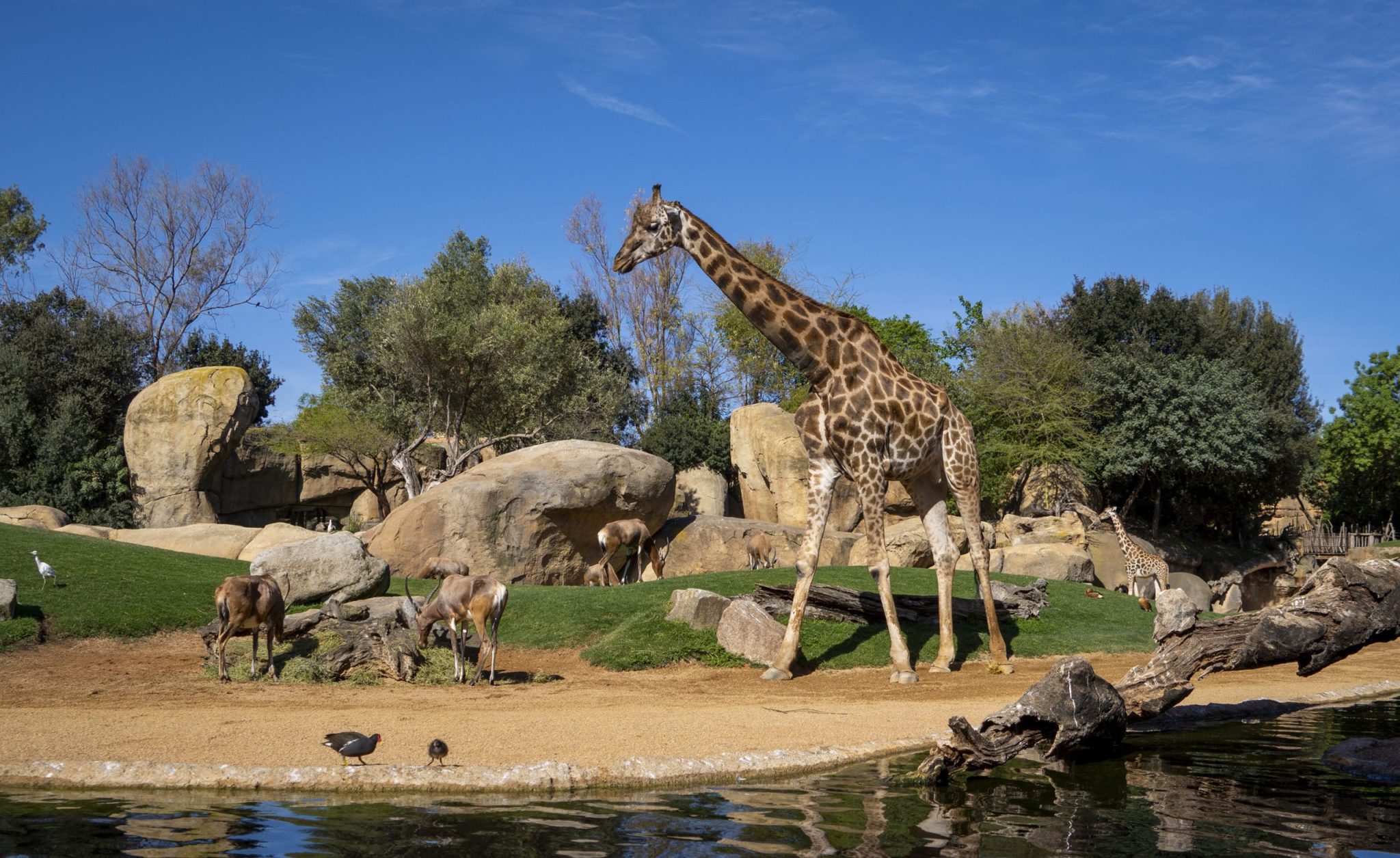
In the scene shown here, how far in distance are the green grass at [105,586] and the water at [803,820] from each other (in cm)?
892

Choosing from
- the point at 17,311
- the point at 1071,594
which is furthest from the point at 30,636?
the point at 17,311

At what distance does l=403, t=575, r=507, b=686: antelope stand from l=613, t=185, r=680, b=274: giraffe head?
4.10 m

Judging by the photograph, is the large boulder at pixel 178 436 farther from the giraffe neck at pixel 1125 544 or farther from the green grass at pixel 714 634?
the giraffe neck at pixel 1125 544

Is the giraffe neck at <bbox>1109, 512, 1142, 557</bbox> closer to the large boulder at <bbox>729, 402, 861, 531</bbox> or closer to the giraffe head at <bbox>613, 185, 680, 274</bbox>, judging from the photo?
the large boulder at <bbox>729, 402, 861, 531</bbox>

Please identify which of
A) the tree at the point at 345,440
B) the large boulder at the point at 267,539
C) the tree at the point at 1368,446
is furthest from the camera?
the tree at the point at 1368,446

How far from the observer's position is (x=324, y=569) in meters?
16.8

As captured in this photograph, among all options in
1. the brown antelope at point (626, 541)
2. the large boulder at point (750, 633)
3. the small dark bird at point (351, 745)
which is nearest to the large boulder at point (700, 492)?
the brown antelope at point (626, 541)

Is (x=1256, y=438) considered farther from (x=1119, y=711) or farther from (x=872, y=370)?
(x=1119, y=711)

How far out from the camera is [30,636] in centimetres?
1419

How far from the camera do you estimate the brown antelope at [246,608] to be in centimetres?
1251

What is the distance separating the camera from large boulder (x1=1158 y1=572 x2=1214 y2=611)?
26.2m

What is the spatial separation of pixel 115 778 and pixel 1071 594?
1665cm

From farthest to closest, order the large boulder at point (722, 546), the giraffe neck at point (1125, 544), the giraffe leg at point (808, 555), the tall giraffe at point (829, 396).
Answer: the large boulder at point (722, 546) < the giraffe neck at point (1125, 544) < the giraffe leg at point (808, 555) < the tall giraffe at point (829, 396)

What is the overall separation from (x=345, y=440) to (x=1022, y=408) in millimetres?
25808
